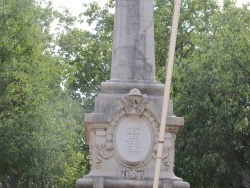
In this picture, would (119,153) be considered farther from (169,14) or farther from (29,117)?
(169,14)

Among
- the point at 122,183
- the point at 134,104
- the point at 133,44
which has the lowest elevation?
the point at 122,183

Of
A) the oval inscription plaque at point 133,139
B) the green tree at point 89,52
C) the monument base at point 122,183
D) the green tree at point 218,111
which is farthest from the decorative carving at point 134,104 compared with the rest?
the green tree at point 89,52

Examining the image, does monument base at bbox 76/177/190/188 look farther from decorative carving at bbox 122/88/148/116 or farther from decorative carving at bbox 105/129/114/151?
decorative carving at bbox 122/88/148/116

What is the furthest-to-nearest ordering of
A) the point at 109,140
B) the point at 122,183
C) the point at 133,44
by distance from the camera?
the point at 133,44 → the point at 109,140 → the point at 122,183

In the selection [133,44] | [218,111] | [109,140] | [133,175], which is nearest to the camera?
[133,175]

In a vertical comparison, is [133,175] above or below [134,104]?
below

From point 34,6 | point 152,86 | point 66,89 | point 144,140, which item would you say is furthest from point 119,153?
point 66,89

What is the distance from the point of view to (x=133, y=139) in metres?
15.3

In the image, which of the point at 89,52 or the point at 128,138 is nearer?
the point at 128,138

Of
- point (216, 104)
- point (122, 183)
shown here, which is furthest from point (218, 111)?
point (122, 183)

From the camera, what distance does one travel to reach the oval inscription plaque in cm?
1523

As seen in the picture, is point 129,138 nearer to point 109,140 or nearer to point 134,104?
point 109,140

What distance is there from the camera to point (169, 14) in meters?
36.2

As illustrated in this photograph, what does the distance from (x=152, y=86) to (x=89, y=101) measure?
71.6ft
